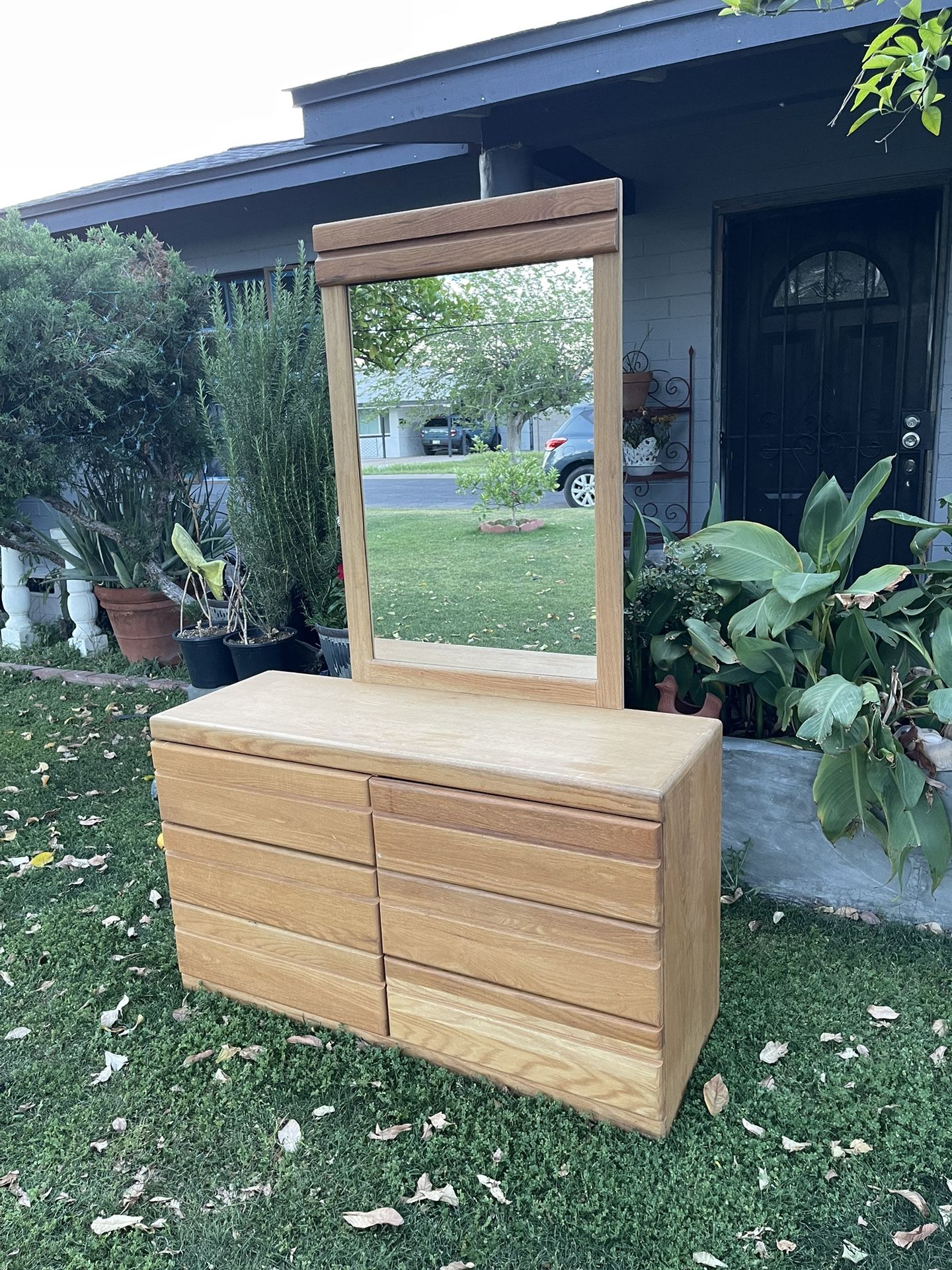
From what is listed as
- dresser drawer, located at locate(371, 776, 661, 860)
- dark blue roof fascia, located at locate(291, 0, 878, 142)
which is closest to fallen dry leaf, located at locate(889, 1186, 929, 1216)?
dresser drawer, located at locate(371, 776, 661, 860)

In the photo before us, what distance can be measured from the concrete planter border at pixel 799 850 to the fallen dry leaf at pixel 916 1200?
888 millimetres

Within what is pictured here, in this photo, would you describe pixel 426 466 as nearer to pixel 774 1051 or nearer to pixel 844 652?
pixel 844 652

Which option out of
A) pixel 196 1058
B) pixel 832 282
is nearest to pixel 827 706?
pixel 196 1058

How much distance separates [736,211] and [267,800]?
4113 millimetres

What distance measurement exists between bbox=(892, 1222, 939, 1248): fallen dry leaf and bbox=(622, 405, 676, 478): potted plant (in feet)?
12.7

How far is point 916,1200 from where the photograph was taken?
1614 mm

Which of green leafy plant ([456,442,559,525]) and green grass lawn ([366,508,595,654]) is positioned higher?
green leafy plant ([456,442,559,525])

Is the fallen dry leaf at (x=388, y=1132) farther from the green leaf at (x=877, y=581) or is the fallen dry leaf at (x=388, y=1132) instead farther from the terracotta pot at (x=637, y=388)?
the terracotta pot at (x=637, y=388)

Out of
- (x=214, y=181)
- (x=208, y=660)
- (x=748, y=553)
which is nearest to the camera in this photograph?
(x=748, y=553)

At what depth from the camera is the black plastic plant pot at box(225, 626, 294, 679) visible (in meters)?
3.69

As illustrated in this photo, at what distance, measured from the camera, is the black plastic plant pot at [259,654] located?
3.69 metres

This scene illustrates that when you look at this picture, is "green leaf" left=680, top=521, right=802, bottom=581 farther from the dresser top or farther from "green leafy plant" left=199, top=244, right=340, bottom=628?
"green leafy plant" left=199, top=244, right=340, bottom=628

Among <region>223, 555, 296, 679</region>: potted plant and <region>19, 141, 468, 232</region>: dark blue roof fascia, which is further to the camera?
<region>19, 141, 468, 232</region>: dark blue roof fascia

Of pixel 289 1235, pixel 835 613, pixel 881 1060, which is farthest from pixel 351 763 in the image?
pixel 835 613
